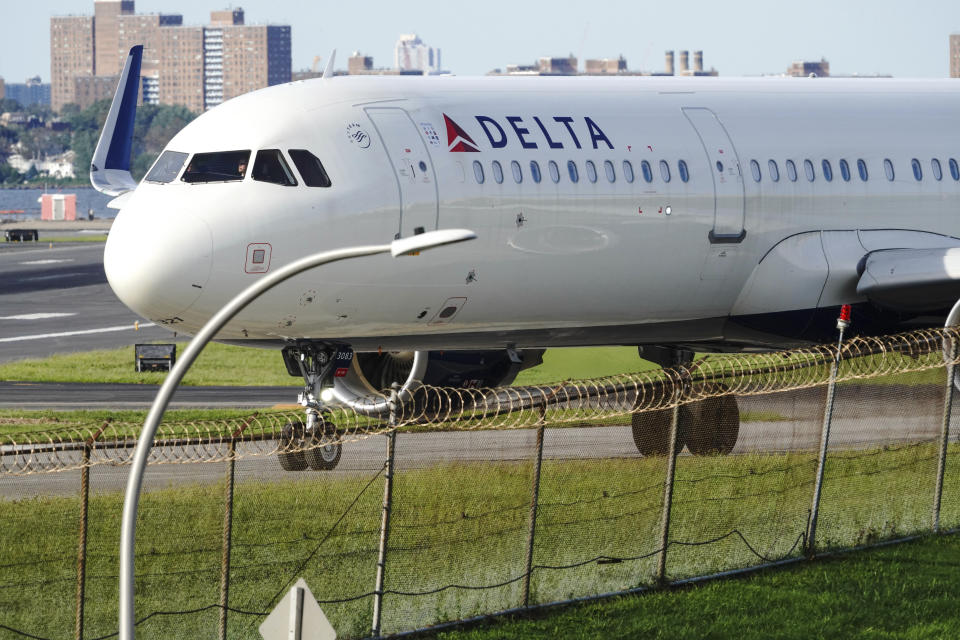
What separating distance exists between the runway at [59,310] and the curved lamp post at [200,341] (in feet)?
129

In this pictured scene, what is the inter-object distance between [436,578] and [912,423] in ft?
23.0

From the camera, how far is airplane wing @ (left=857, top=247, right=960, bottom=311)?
26875 millimetres

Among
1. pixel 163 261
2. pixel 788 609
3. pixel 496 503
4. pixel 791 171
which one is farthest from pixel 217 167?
pixel 788 609

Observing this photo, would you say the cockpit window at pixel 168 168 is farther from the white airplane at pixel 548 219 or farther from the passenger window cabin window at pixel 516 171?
the passenger window cabin window at pixel 516 171

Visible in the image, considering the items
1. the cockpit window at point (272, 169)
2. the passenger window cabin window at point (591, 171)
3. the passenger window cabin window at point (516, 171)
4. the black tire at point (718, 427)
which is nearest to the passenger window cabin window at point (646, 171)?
the passenger window cabin window at point (591, 171)

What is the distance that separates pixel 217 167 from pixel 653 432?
7504 millimetres

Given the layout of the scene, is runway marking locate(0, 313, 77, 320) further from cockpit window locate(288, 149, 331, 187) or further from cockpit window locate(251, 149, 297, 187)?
cockpit window locate(288, 149, 331, 187)

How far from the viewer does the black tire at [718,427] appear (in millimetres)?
19250

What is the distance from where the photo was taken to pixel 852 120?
2870 centimetres

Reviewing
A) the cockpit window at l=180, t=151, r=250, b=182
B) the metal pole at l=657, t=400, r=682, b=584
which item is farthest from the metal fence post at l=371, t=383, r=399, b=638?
the cockpit window at l=180, t=151, r=250, b=182

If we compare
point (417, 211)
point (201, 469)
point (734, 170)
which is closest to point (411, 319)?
point (417, 211)

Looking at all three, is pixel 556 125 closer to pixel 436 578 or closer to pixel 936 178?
pixel 936 178

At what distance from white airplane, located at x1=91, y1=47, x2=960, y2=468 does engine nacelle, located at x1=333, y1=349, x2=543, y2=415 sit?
48 millimetres

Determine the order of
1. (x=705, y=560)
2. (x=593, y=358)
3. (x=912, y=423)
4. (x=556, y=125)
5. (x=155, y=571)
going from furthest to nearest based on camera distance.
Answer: (x=593, y=358), (x=556, y=125), (x=912, y=423), (x=705, y=560), (x=155, y=571)
